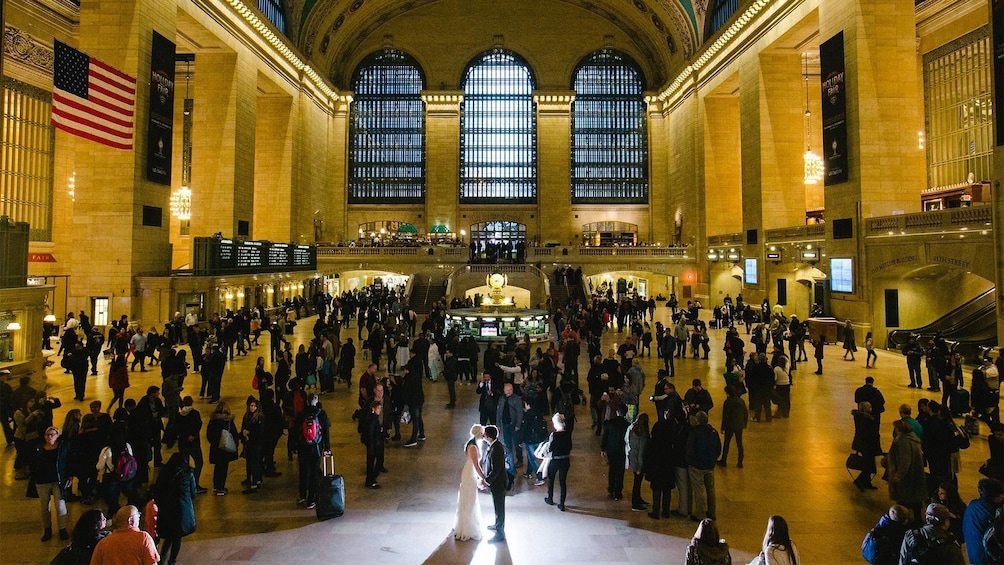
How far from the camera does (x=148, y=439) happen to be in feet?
21.4

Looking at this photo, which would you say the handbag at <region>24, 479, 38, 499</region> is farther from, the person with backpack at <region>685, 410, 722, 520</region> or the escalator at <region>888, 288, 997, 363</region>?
the escalator at <region>888, 288, 997, 363</region>

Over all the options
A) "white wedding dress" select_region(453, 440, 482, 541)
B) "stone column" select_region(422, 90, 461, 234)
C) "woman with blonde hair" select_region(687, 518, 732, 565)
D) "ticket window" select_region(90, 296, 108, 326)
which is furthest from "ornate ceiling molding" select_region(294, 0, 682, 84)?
"woman with blonde hair" select_region(687, 518, 732, 565)

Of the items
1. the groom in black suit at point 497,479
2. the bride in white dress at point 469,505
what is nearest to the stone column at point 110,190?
the bride in white dress at point 469,505

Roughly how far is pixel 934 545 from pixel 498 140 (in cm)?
4230

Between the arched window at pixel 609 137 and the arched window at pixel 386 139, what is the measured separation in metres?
12.1

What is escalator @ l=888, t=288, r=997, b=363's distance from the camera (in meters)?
15.0

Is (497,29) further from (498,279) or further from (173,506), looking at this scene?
(173,506)

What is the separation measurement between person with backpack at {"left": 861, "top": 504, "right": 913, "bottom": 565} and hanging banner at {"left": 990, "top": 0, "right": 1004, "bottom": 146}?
13.7 metres

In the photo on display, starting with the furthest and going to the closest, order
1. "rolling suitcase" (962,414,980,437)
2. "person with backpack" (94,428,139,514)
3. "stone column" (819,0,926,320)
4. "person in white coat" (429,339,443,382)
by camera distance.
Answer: "stone column" (819,0,926,320), "person in white coat" (429,339,443,382), "rolling suitcase" (962,414,980,437), "person with backpack" (94,428,139,514)

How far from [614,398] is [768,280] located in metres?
21.3

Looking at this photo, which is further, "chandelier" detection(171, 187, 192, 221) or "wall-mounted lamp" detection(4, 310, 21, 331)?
"chandelier" detection(171, 187, 192, 221)

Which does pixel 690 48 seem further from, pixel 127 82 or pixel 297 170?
pixel 127 82

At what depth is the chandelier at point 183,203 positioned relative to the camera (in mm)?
26281

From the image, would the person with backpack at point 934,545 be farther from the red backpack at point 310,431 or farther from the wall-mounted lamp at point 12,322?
the wall-mounted lamp at point 12,322
